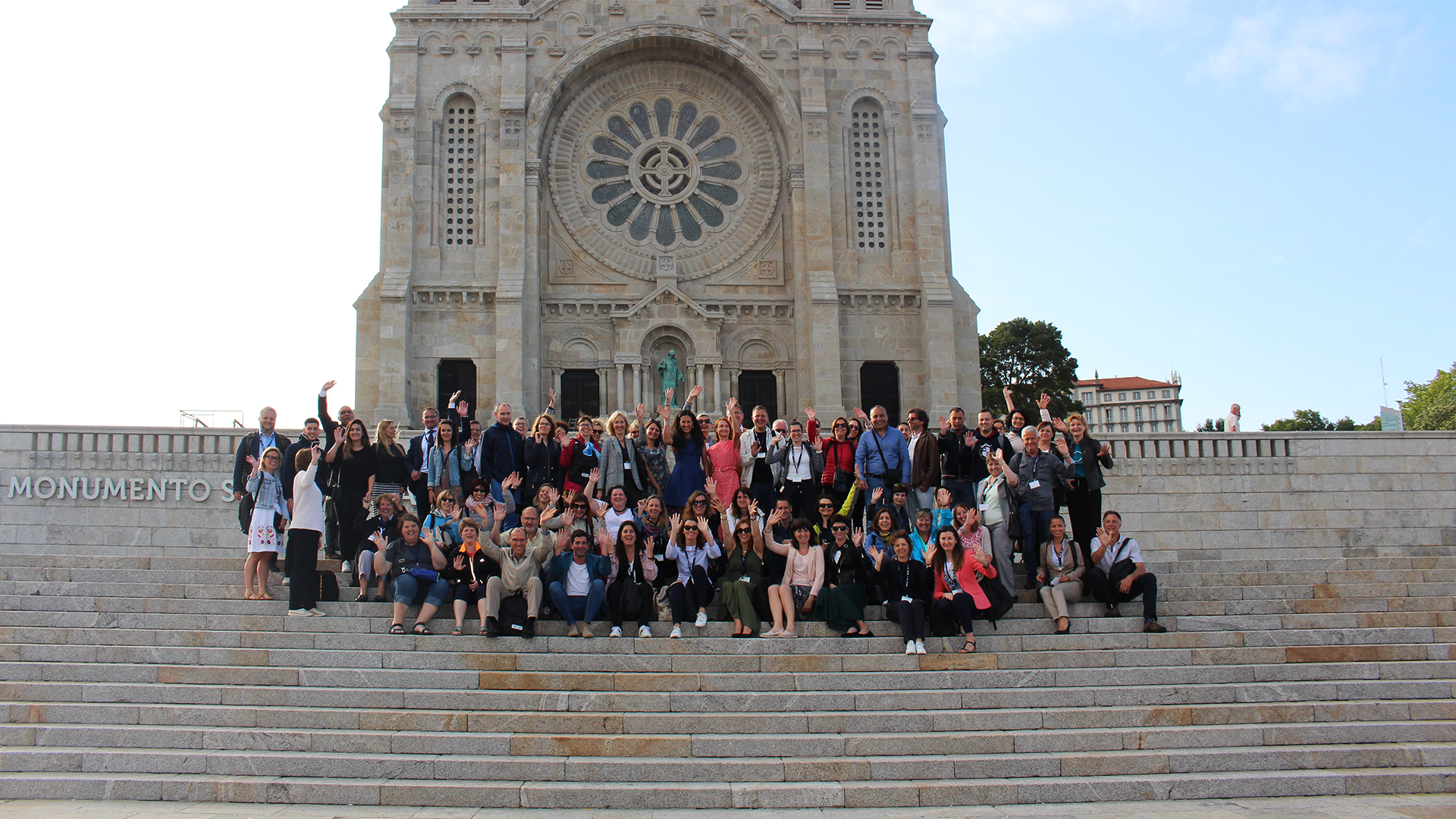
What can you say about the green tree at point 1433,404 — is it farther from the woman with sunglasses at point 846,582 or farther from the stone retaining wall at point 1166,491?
the woman with sunglasses at point 846,582

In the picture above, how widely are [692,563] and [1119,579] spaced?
15.9 ft

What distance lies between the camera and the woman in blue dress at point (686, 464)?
12758mm

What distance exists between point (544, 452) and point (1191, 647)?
791cm

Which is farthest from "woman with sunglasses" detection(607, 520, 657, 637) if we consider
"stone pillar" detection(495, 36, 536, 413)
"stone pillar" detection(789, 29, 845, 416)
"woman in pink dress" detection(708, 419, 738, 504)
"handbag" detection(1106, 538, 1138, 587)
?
"stone pillar" detection(789, 29, 845, 416)

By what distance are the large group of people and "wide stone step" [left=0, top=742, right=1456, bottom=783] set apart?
182 cm

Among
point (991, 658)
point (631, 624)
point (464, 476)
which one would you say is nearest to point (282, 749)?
point (631, 624)

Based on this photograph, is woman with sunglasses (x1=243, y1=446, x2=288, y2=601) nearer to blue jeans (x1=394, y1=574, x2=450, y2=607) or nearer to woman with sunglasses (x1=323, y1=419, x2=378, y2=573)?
woman with sunglasses (x1=323, y1=419, x2=378, y2=573)

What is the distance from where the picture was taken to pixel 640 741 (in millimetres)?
9172

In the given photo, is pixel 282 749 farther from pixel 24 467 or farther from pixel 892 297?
pixel 892 297

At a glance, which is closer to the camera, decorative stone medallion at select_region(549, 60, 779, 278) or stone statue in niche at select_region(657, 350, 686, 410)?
stone statue in niche at select_region(657, 350, 686, 410)

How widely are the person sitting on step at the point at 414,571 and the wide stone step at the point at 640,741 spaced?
1.65 m

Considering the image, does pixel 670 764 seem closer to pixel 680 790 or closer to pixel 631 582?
pixel 680 790

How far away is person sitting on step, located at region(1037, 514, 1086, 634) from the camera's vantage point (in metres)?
11.4

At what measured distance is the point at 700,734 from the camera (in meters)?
9.56
